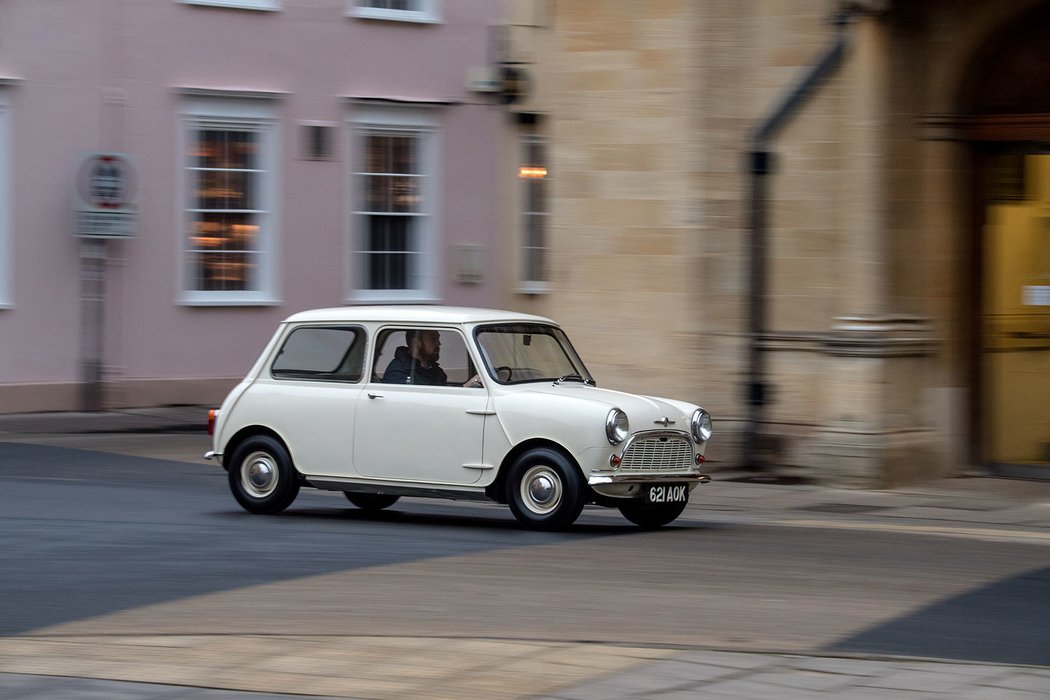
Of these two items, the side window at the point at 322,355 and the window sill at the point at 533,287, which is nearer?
the side window at the point at 322,355

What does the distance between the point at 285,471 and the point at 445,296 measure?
1273 cm

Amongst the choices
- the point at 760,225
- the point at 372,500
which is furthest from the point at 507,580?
the point at 760,225

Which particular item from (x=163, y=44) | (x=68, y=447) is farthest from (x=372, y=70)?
(x=68, y=447)

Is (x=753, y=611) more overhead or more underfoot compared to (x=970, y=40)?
more underfoot

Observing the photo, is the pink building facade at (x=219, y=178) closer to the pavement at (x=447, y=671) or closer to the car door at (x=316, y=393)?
the car door at (x=316, y=393)

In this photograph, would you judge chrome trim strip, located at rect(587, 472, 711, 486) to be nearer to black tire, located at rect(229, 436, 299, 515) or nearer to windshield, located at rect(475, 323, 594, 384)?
windshield, located at rect(475, 323, 594, 384)

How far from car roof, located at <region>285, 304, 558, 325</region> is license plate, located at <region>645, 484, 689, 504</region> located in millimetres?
1658

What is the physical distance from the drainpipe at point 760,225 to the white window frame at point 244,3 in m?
8.90

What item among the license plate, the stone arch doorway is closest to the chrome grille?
the license plate

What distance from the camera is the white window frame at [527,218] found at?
23219 mm

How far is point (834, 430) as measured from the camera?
48.3ft

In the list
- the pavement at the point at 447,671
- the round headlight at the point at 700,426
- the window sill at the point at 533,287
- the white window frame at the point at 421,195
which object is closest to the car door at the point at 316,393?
the round headlight at the point at 700,426

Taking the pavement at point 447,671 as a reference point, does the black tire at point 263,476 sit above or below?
above

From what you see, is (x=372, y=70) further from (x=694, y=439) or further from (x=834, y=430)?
(x=694, y=439)
